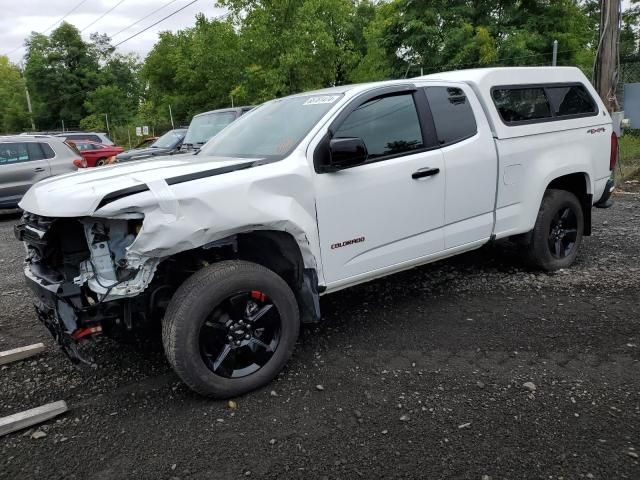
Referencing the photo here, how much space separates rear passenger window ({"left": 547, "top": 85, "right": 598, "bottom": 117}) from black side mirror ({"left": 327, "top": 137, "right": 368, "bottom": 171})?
251 centimetres

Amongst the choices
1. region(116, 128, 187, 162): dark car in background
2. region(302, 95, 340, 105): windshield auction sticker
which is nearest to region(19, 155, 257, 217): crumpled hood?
region(302, 95, 340, 105): windshield auction sticker

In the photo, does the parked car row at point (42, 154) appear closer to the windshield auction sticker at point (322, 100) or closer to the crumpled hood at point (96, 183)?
the windshield auction sticker at point (322, 100)

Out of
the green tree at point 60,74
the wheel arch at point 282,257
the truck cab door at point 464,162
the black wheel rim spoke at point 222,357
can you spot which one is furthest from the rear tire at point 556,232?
the green tree at point 60,74

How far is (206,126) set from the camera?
10.5 metres

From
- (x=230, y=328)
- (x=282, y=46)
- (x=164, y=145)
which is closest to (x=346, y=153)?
(x=230, y=328)

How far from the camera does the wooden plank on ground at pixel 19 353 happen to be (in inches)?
149

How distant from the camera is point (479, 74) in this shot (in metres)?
4.62

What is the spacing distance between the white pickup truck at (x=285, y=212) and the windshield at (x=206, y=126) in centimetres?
575

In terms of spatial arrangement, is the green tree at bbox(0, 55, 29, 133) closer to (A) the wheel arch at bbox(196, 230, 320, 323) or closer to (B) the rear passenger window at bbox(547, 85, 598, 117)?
(B) the rear passenger window at bbox(547, 85, 598, 117)

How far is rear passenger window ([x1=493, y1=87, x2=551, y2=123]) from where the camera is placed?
4621mm

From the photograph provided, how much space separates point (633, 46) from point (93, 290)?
32977mm

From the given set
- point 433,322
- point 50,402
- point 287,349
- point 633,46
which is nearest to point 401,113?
point 433,322

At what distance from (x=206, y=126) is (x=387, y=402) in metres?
8.47

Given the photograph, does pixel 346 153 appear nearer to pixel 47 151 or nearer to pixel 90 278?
pixel 90 278
